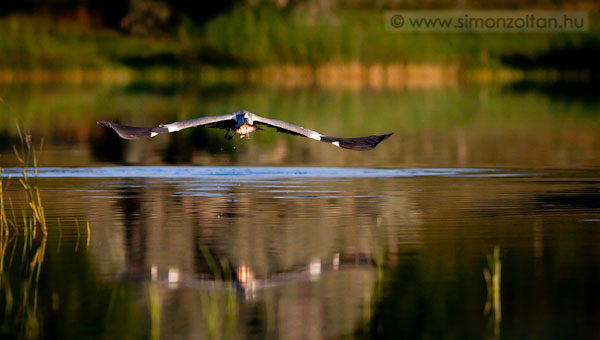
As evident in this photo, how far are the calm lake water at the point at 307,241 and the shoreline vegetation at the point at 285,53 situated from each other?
94.2 feet

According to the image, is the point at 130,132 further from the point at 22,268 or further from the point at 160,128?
the point at 22,268

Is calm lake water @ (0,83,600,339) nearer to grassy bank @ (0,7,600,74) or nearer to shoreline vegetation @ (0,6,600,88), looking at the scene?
grassy bank @ (0,7,600,74)

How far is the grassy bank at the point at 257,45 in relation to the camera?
5891 cm

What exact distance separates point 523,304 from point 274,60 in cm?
4820

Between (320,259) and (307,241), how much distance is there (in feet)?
3.98

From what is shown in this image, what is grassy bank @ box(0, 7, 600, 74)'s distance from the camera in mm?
58906

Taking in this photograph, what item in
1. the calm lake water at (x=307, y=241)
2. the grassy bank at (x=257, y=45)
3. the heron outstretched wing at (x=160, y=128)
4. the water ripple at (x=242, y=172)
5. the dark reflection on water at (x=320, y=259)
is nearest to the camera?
the dark reflection on water at (x=320, y=259)

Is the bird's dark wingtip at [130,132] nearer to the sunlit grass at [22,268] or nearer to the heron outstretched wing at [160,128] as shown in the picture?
the heron outstretched wing at [160,128]

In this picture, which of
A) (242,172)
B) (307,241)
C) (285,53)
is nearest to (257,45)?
(285,53)

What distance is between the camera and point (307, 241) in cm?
1438

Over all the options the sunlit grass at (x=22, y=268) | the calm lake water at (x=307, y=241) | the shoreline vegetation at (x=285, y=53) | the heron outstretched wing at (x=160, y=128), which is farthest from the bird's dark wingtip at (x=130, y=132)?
the shoreline vegetation at (x=285, y=53)

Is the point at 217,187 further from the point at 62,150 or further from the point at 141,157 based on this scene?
the point at 62,150

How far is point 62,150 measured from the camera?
2723 cm

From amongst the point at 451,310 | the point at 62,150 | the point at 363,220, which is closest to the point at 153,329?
the point at 451,310
